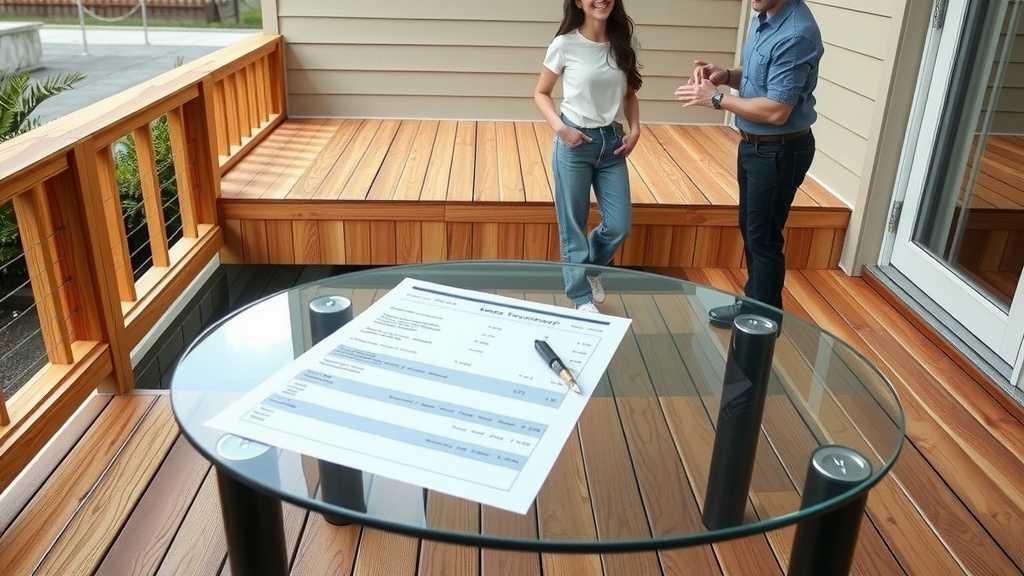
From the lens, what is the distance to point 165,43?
593 cm

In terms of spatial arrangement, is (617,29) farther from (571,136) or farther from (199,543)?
(199,543)

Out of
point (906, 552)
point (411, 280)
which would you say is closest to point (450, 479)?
point (411, 280)

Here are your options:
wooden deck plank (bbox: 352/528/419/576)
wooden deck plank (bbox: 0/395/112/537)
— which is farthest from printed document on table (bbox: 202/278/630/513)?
wooden deck plank (bbox: 0/395/112/537)

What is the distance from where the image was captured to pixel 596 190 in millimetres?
2736

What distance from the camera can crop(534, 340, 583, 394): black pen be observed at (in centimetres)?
125

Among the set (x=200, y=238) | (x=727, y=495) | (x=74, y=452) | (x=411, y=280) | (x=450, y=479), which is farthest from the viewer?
(x=200, y=238)

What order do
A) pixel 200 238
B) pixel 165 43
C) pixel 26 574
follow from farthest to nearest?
pixel 165 43
pixel 200 238
pixel 26 574

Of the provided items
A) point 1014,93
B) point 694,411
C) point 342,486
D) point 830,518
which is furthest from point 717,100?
point 342,486

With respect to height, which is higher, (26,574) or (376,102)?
(376,102)

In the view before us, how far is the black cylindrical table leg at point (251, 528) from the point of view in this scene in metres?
1.19

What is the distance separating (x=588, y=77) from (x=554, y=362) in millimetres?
1415

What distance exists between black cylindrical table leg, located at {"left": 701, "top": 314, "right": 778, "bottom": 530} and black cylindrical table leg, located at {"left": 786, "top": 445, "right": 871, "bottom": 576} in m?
0.10

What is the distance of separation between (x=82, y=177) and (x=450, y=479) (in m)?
1.62

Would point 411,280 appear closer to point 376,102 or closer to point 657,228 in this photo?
point 657,228
